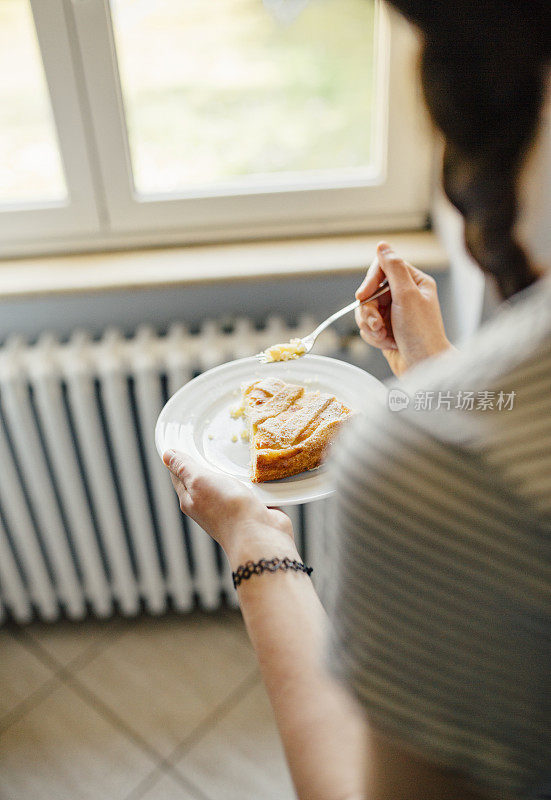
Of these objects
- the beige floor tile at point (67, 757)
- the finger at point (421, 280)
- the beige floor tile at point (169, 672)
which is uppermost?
the finger at point (421, 280)


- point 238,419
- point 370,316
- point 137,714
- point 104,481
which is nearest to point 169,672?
point 137,714

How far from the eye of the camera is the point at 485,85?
50 cm

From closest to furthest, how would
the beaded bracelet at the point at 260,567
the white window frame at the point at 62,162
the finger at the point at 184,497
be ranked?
the beaded bracelet at the point at 260,567, the finger at the point at 184,497, the white window frame at the point at 62,162

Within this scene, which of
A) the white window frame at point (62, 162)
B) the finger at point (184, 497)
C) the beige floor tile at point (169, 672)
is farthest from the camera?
the beige floor tile at point (169, 672)

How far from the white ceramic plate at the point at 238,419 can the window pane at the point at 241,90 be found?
2.13 ft

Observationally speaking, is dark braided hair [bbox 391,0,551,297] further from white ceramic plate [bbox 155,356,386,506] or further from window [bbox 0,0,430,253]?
window [bbox 0,0,430,253]

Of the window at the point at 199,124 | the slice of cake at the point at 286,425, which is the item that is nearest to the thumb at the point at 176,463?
the slice of cake at the point at 286,425

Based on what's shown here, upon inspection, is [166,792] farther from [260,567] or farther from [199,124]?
[199,124]

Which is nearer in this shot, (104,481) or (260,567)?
(260,567)

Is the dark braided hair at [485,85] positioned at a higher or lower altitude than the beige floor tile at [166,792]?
higher

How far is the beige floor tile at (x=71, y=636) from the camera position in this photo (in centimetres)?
181

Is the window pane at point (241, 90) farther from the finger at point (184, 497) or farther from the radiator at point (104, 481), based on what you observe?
the finger at point (184, 497)

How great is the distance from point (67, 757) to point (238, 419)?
106 centimetres

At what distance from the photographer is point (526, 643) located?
0.45m
